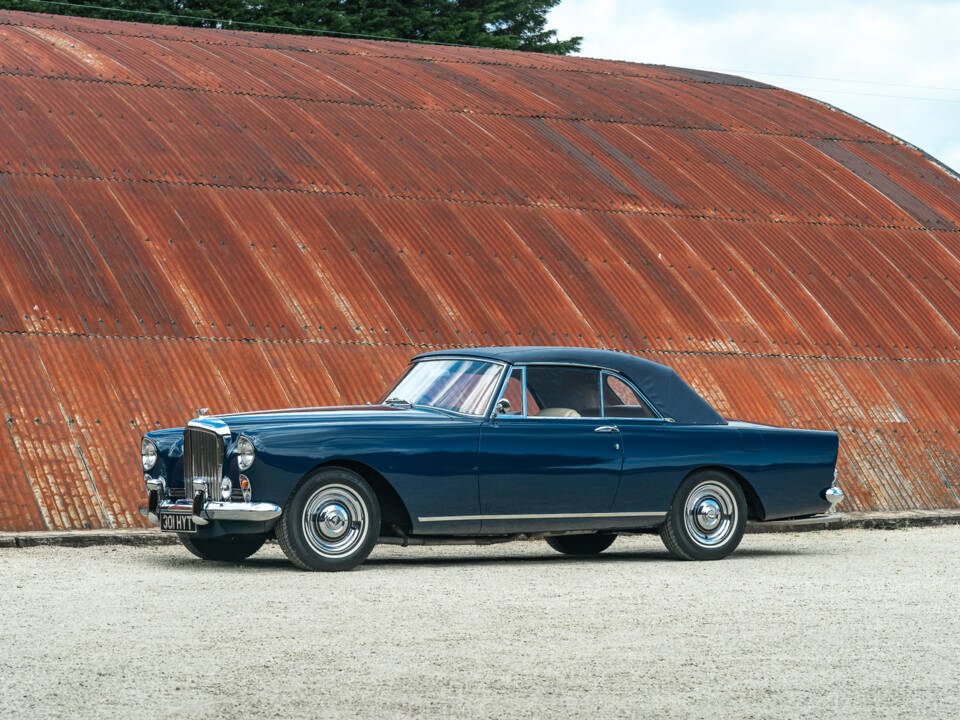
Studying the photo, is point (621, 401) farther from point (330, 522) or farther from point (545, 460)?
point (330, 522)

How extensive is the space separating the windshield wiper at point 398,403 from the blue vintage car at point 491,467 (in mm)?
22

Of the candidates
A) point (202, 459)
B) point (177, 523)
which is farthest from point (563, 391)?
point (177, 523)

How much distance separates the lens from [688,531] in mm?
10602

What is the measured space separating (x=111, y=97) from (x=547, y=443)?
10.4 m

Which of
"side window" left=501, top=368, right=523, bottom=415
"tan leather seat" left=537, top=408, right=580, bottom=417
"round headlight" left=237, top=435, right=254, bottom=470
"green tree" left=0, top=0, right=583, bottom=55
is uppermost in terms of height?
"green tree" left=0, top=0, right=583, bottom=55

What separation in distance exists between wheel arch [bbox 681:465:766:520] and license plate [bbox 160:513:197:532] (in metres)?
3.72

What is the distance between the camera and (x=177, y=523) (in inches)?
380

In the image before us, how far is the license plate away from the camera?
954cm

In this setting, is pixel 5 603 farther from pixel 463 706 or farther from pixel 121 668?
pixel 463 706

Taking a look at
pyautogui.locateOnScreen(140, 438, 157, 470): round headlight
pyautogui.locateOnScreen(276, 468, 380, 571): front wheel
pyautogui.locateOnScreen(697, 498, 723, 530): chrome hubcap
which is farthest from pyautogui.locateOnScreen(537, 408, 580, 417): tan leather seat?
pyautogui.locateOnScreen(140, 438, 157, 470): round headlight

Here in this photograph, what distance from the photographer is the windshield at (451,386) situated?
10.2 meters

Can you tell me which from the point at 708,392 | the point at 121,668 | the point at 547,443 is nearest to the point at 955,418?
the point at 708,392

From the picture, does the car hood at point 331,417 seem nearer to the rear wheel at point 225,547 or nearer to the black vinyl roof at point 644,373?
the black vinyl roof at point 644,373

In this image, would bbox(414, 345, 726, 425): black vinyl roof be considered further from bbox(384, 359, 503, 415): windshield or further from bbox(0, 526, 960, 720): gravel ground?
bbox(0, 526, 960, 720): gravel ground
